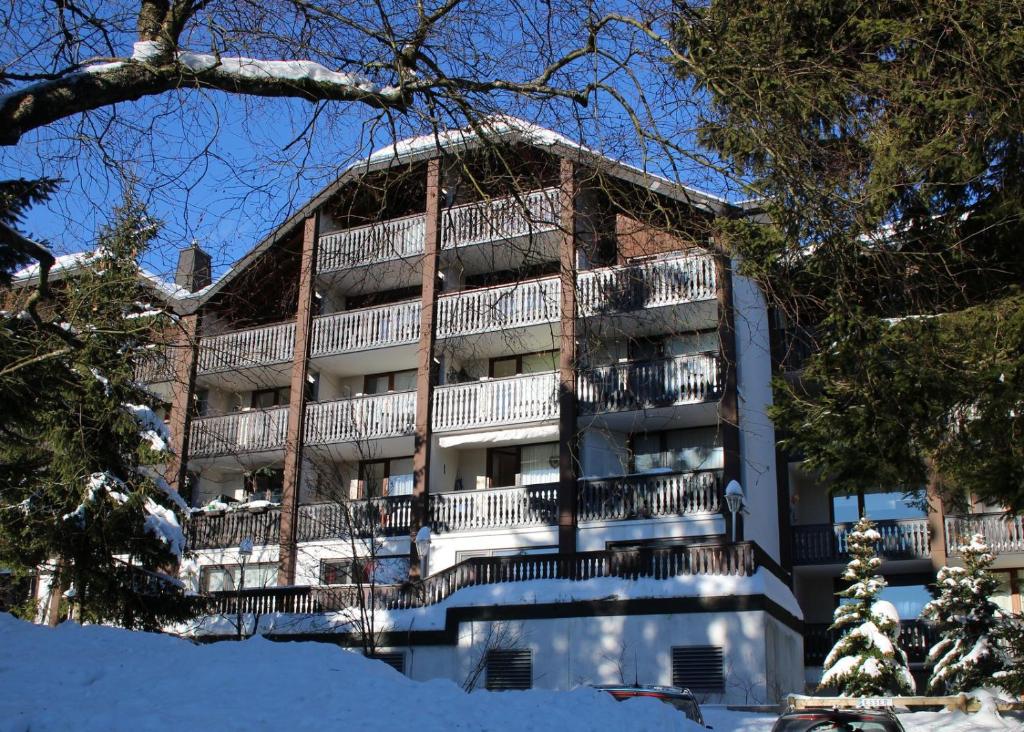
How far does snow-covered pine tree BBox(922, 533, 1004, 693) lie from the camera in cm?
2438

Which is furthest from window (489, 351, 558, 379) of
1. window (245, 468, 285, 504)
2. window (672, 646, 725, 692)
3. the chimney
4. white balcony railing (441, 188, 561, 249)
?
white balcony railing (441, 188, 561, 249)

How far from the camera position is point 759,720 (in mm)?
19500

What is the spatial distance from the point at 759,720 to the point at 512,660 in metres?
6.50

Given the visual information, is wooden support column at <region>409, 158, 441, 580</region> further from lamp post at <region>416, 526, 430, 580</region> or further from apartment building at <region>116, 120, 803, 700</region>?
lamp post at <region>416, 526, 430, 580</region>

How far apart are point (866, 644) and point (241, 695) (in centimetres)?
1786

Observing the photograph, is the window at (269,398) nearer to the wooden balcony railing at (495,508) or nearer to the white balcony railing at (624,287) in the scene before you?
the wooden balcony railing at (495,508)

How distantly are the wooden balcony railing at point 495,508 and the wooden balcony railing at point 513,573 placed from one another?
9.34 ft

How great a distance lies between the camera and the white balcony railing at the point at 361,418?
3086cm

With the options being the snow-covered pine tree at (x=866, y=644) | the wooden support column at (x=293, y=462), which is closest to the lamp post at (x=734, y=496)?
the snow-covered pine tree at (x=866, y=644)

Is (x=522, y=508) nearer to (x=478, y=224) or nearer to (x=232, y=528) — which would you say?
(x=232, y=528)

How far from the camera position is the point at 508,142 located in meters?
9.27

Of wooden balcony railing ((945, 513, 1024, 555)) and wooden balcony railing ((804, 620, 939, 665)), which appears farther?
wooden balcony railing ((945, 513, 1024, 555))

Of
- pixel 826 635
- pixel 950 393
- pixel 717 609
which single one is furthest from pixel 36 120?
pixel 826 635

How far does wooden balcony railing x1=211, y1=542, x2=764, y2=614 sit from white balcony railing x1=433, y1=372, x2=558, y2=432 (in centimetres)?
479
